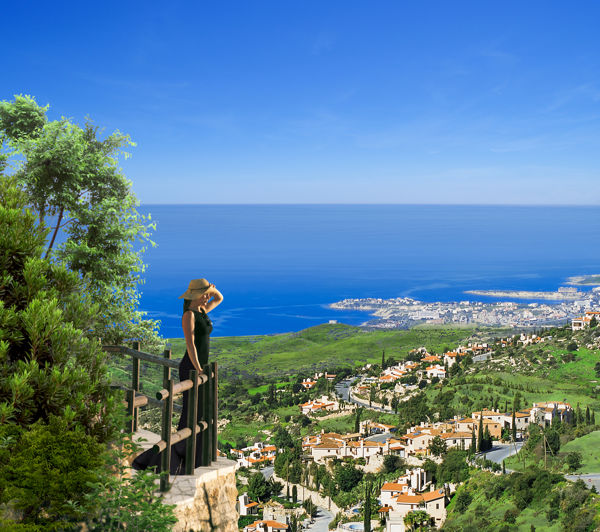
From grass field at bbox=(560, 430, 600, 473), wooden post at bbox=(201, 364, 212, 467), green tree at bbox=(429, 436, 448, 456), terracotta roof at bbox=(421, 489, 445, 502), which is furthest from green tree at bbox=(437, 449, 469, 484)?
wooden post at bbox=(201, 364, 212, 467)

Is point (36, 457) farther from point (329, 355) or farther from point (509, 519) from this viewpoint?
point (329, 355)

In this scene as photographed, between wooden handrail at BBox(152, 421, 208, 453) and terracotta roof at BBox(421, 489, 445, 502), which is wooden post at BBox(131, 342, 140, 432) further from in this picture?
terracotta roof at BBox(421, 489, 445, 502)

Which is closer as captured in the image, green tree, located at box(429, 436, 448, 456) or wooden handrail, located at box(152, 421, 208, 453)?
wooden handrail, located at box(152, 421, 208, 453)

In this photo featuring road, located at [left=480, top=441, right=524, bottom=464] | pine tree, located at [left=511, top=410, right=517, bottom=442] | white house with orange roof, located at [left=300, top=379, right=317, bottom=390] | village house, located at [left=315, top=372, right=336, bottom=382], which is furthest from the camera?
village house, located at [left=315, top=372, right=336, bottom=382]

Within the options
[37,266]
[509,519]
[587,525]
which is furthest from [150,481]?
[509,519]

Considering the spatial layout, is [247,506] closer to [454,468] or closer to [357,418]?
[454,468]

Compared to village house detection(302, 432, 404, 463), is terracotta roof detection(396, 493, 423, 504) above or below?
above
